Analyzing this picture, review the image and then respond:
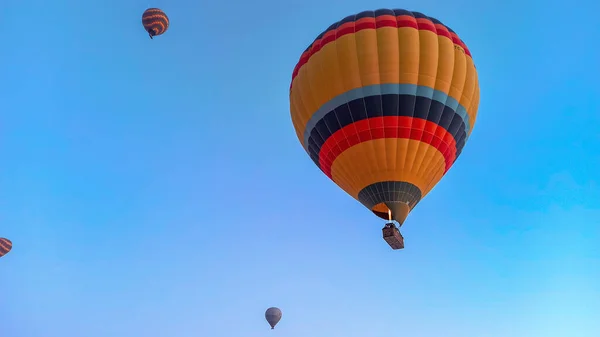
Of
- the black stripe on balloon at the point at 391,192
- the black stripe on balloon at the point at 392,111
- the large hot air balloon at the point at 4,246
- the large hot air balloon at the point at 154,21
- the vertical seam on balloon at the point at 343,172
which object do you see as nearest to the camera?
the black stripe on balloon at the point at 392,111

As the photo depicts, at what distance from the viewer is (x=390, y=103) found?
51.0 ft

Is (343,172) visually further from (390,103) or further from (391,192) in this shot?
(390,103)

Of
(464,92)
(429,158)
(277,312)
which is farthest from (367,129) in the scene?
(277,312)

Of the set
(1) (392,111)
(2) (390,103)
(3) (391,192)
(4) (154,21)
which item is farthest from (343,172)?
(4) (154,21)

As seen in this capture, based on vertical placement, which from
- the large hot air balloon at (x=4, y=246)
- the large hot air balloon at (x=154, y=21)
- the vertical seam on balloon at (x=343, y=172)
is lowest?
the vertical seam on balloon at (x=343, y=172)

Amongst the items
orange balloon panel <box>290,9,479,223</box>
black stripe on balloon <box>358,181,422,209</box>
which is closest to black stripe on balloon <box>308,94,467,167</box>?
orange balloon panel <box>290,9,479,223</box>

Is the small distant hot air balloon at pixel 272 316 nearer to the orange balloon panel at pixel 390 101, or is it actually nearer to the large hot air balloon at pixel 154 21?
the orange balloon panel at pixel 390 101

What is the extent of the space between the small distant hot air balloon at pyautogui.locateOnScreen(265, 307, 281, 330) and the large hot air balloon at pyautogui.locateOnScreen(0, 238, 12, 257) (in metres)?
16.6

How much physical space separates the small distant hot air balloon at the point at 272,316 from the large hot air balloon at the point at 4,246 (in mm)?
16577

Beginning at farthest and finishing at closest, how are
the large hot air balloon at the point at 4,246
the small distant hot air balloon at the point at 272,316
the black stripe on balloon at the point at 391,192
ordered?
the large hot air balloon at the point at 4,246, the small distant hot air balloon at the point at 272,316, the black stripe on balloon at the point at 391,192

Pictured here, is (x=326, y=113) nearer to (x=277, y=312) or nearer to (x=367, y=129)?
(x=367, y=129)

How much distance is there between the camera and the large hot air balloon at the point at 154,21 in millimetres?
28391

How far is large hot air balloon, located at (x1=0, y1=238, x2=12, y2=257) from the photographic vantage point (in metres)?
31.7

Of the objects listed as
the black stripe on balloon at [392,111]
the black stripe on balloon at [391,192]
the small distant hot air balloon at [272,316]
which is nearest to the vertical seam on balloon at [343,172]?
the black stripe on balloon at [392,111]
